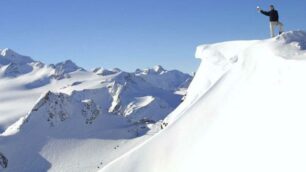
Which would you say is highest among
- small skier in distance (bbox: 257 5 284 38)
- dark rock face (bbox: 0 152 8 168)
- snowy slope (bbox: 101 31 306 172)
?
small skier in distance (bbox: 257 5 284 38)

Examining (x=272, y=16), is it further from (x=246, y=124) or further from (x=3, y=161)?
(x=3, y=161)

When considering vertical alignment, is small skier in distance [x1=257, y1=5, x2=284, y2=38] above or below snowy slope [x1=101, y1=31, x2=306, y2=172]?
above

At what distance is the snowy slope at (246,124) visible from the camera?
23.0m

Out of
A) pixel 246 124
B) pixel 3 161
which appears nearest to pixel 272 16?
pixel 246 124

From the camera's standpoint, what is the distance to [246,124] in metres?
27.6

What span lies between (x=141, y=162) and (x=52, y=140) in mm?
55527

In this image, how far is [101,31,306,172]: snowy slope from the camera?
23.0 m

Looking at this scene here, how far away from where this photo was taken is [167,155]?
35.8 m

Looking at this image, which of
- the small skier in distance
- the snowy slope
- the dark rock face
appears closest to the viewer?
the snowy slope

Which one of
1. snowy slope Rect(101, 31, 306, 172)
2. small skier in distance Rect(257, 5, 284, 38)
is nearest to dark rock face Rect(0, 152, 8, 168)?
snowy slope Rect(101, 31, 306, 172)

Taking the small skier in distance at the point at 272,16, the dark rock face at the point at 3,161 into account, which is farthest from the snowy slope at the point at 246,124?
the dark rock face at the point at 3,161

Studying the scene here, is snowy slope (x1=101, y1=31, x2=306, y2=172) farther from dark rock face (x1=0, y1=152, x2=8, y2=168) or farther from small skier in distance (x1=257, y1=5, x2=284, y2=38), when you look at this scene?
dark rock face (x1=0, y1=152, x2=8, y2=168)

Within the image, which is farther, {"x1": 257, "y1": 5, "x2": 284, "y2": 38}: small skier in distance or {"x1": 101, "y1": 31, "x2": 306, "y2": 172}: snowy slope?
{"x1": 257, "y1": 5, "x2": 284, "y2": 38}: small skier in distance

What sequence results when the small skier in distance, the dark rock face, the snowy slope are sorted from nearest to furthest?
the snowy slope
the small skier in distance
the dark rock face
